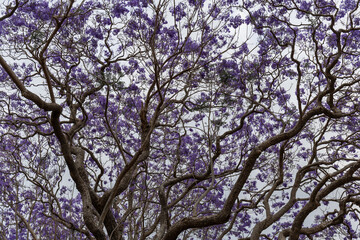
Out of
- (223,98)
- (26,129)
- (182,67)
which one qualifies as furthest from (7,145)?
(223,98)

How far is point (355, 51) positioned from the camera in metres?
7.12

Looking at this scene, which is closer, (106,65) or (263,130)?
(106,65)

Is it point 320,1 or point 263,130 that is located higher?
point 320,1

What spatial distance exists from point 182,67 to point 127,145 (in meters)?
2.24

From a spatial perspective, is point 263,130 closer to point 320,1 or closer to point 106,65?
point 320,1

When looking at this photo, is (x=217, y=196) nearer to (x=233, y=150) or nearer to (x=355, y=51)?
(x=233, y=150)

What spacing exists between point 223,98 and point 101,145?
2899 mm

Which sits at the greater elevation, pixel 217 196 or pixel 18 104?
pixel 18 104

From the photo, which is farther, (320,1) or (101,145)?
(101,145)

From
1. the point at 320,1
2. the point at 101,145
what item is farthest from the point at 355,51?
the point at 101,145

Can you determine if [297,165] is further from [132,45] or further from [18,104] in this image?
[18,104]

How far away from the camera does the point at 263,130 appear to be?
8406mm

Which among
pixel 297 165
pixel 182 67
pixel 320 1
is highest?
pixel 320 1

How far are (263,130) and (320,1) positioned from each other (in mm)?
2865
